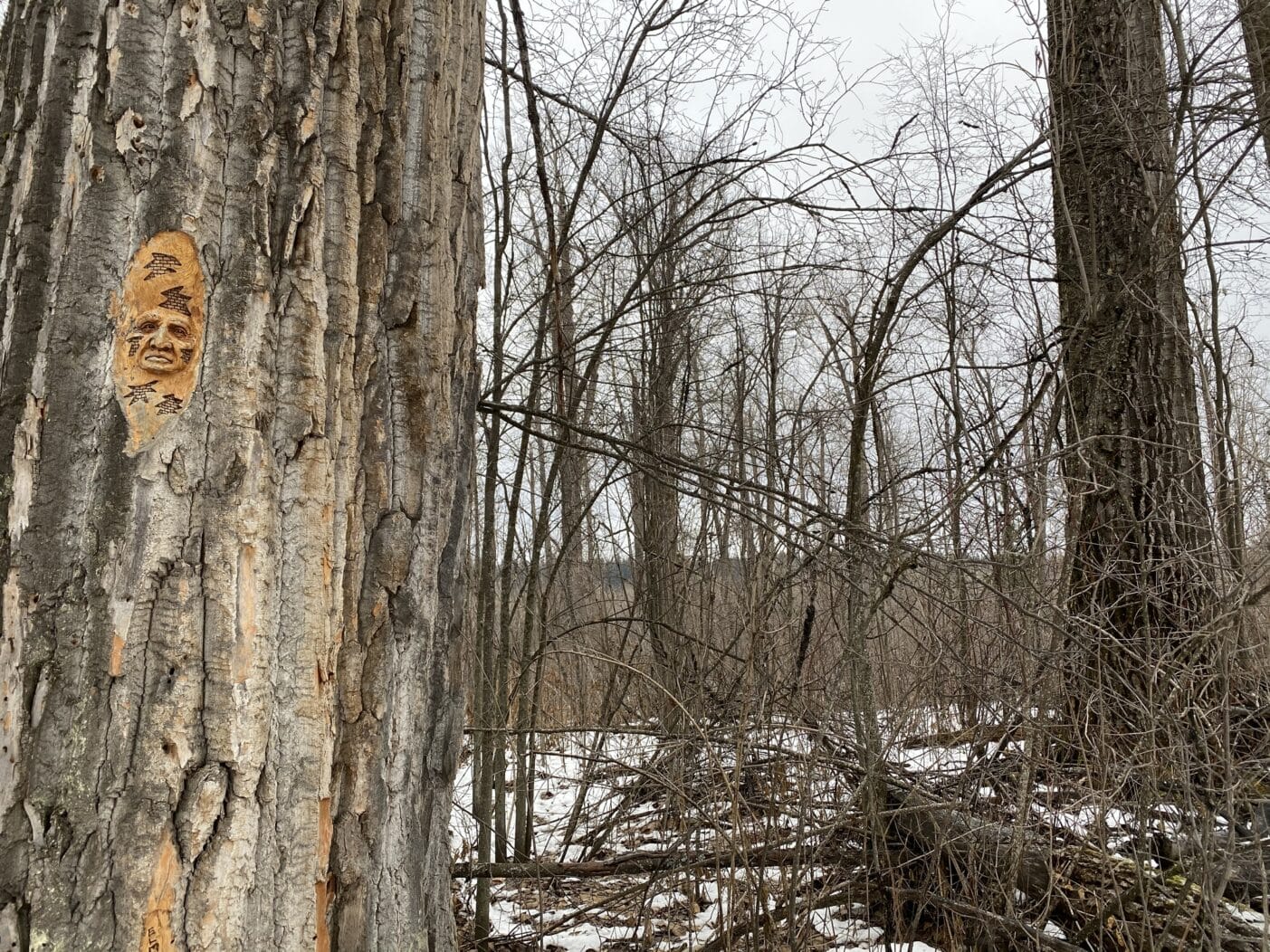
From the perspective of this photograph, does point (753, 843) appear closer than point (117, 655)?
No

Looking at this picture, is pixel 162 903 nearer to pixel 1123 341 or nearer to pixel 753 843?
pixel 753 843

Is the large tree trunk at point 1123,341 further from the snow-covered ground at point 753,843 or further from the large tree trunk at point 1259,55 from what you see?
the snow-covered ground at point 753,843

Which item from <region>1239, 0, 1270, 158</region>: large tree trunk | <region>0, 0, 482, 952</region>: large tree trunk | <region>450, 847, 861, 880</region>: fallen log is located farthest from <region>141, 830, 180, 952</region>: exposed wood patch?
<region>1239, 0, 1270, 158</region>: large tree trunk

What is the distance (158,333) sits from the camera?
113 centimetres

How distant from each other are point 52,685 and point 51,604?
10cm

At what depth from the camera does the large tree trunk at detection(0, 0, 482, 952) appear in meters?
1.06

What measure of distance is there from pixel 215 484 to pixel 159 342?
0.19 m

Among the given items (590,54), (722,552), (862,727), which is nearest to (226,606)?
(862,727)

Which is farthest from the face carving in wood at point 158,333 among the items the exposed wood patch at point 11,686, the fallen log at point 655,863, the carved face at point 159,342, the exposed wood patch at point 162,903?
the fallen log at point 655,863

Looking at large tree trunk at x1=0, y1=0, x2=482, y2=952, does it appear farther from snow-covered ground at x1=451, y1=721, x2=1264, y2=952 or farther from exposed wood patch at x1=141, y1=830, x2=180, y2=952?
snow-covered ground at x1=451, y1=721, x2=1264, y2=952

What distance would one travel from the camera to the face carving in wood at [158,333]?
112 centimetres

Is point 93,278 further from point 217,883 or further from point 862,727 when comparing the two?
point 862,727

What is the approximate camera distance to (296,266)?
1242 millimetres

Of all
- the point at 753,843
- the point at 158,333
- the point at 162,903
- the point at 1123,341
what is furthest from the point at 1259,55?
the point at 162,903
